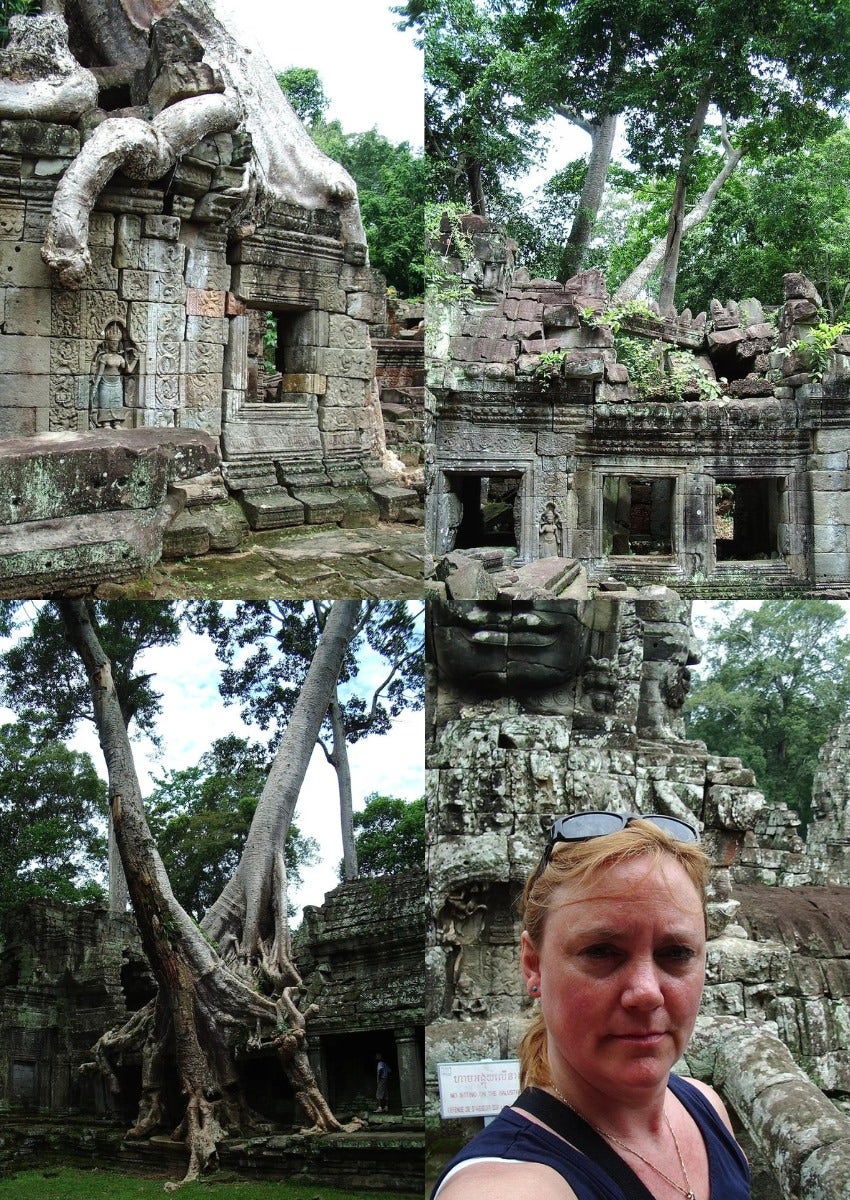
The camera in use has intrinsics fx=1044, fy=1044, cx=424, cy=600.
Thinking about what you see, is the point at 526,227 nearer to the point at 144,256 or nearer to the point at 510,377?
the point at 510,377

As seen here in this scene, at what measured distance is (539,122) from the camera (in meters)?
9.42

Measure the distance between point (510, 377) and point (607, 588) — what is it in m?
2.42

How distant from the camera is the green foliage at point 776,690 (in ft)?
40.8

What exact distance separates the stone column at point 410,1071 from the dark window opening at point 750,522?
7.10 meters

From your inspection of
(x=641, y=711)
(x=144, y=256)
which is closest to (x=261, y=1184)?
(x=641, y=711)

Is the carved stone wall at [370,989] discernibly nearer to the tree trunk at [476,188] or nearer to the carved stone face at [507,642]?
the carved stone face at [507,642]

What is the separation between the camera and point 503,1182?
134 cm

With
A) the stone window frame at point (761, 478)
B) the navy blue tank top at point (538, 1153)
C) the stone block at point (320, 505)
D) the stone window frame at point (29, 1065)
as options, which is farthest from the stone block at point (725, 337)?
the navy blue tank top at point (538, 1153)

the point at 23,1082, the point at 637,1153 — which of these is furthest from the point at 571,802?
the point at 23,1082

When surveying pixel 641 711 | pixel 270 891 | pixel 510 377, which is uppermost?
pixel 510 377

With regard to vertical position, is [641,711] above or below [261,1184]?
above

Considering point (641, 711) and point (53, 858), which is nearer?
point (641, 711)

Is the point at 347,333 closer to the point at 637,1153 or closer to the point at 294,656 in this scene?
the point at 294,656

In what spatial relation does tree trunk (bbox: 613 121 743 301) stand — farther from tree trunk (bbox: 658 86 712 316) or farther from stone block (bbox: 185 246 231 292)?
stone block (bbox: 185 246 231 292)
